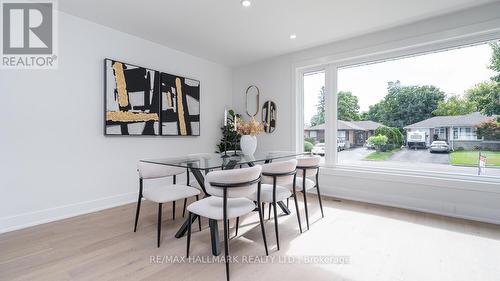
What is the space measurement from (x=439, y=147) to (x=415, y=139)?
0.96ft

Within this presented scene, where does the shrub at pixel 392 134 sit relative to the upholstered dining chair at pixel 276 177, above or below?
above

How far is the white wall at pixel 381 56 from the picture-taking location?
279 cm

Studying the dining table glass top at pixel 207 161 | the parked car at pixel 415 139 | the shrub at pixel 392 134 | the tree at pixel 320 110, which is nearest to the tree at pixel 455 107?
the parked car at pixel 415 139

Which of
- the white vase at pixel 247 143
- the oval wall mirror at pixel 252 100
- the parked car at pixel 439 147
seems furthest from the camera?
the oval wall mirror at pixel 252 100

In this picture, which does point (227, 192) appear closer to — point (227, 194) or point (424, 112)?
point (227, 194)

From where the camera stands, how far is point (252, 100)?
4.88 meters

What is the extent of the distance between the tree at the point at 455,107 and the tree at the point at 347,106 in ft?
3.38

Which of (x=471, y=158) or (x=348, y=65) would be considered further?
(x=348, y=65)

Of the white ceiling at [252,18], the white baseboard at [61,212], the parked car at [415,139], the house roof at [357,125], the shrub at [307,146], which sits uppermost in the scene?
the white ceiling at [252,18]

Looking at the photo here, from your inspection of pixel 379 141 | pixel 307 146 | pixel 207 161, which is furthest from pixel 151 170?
pixel 379 141

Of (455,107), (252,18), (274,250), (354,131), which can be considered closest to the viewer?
(274,250)

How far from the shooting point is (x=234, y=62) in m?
4.83

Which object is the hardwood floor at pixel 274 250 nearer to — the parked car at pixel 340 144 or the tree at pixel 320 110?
the parked car at pixel 340 144

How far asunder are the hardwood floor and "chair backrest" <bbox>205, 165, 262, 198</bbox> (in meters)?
0.59
